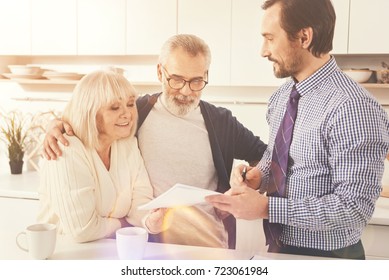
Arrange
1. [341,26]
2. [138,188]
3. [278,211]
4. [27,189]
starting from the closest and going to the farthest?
[278,211] < [138,188] < [341,26] < [27,189]

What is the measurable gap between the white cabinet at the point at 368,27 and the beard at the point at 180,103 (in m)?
0.47

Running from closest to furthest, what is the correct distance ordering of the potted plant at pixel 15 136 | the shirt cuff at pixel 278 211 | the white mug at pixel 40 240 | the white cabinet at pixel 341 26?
the white mug at pixel 40 240, the shirt cuff at pixel 278 211, the white cabinet at pixel 341 26, the potted plant at pixel 15 136

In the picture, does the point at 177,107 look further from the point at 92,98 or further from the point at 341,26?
the point at 341,26

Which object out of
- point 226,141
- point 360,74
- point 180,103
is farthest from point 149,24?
point 360,74

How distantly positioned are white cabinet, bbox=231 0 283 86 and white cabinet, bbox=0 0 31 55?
60cm

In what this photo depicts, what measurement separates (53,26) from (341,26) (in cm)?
81

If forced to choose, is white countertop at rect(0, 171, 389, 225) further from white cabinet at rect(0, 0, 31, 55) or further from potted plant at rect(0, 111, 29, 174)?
white cabinet at rect(0, 0, 31, 55)

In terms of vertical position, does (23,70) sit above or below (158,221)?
above

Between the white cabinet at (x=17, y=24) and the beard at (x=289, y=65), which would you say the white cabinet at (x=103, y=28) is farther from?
the beard at (x=289, y=65)

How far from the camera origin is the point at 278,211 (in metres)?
0.96

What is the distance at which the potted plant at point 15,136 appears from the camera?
4.39 feet

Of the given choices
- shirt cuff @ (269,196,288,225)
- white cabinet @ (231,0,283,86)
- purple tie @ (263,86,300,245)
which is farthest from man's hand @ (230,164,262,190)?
white cabinet @ (231,0,283,86)

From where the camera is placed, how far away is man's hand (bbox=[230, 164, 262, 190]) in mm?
1095

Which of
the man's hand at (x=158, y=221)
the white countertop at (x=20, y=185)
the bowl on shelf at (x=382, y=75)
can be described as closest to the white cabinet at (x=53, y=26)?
Answer: the white countertop at (x=20, y=185)
